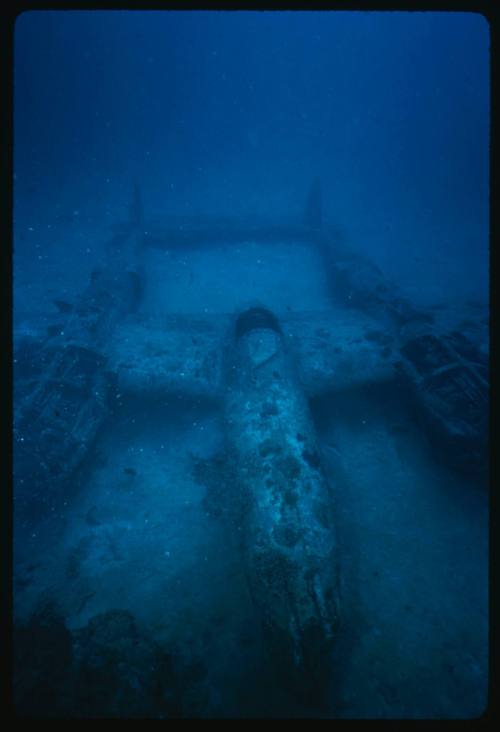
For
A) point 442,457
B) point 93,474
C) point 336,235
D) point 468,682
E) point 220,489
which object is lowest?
point 93,474

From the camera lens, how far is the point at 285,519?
3645mm

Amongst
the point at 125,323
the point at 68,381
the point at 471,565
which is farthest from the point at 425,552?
the point at 125,323

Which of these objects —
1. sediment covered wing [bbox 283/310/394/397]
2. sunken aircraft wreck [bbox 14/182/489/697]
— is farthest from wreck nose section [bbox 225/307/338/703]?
sediment covered wing [bbox 283/310/394/397]

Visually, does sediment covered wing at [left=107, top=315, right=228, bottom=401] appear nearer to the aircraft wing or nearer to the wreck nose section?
the aircraft wing

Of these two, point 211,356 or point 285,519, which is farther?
point 211,356

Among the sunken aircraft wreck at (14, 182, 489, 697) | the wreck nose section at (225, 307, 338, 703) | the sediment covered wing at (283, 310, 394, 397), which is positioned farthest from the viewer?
the sediment covered wing at (283, 310, 394, 397)

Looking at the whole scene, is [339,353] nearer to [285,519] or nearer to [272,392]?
[272,392]

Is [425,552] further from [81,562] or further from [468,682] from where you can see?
[81,562]

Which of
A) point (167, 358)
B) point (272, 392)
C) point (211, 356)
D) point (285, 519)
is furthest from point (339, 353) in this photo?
point (285, 519)

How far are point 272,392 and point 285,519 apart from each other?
6.48 ft

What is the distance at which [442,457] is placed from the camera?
5664mm

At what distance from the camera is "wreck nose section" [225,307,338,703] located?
3068 mm

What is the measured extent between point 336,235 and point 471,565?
1275 centimetres

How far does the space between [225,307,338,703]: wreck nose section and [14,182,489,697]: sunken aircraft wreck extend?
0.5 inches
